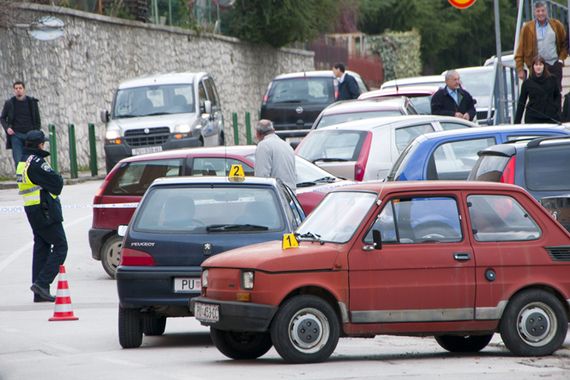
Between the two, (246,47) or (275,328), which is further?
(246,47)

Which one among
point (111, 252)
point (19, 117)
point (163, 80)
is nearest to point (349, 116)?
point (19, 117)

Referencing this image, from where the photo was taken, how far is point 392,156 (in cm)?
2058

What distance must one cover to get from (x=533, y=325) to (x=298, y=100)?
24.1 metres

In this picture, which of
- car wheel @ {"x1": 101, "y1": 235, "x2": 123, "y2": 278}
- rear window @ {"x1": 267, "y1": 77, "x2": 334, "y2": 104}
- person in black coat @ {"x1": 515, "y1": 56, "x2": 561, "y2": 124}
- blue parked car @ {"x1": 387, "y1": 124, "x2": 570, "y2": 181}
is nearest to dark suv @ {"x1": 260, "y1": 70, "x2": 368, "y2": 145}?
rear window @ {"x1": 267, "y1": 77, "x2": 334, "y2": 104}

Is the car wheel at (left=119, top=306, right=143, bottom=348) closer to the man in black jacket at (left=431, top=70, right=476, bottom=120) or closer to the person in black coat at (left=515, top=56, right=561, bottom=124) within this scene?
the person in black coat at (left=515, top=56, right=561, bottom=124)

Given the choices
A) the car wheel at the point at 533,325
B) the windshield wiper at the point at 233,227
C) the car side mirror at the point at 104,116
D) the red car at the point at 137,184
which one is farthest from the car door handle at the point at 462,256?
the car side mirror at the point at 104,116

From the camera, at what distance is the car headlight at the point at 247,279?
436 inches

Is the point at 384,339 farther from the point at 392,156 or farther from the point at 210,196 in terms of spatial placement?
the point at 392,156

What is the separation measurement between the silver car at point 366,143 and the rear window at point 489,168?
5650mm

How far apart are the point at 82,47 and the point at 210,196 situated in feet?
86.0

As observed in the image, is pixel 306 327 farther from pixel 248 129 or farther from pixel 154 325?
pixel 248 129

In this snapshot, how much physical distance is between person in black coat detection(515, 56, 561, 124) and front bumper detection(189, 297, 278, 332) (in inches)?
400

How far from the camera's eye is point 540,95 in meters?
20.6

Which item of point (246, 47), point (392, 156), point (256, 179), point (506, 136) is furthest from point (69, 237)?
point (246, 47)
